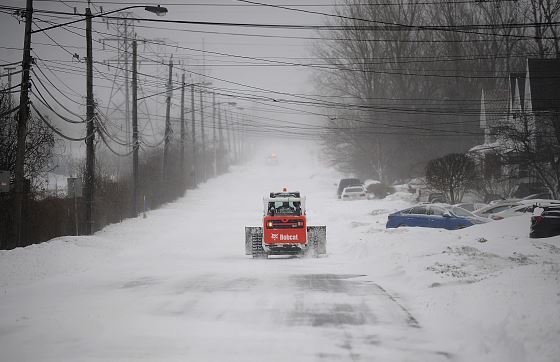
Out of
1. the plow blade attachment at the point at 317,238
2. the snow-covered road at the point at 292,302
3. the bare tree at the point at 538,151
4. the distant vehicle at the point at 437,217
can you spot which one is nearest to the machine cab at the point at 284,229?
the plow blade attachment at the point at 317,238

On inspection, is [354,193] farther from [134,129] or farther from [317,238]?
[317,238]

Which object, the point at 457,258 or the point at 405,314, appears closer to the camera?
the point at 405,314

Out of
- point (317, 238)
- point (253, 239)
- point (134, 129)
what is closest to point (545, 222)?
point (317, 238)

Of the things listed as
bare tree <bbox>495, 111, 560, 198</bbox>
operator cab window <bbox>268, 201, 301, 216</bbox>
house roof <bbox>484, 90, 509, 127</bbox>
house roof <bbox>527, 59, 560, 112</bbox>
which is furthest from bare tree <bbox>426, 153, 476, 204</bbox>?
house roof <bbox>484, 90, 509, 127</bbox>

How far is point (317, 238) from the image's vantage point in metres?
24.1

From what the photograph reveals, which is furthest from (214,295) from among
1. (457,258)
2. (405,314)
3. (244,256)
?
(244,256)

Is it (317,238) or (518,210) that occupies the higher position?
(518,210)

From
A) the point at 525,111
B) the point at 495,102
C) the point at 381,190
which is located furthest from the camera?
the point at 495,102

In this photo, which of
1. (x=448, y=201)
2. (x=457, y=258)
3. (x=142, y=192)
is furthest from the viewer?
(x=142, y=192)

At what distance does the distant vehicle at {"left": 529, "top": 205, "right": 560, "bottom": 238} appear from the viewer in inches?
947

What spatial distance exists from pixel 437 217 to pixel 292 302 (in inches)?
662

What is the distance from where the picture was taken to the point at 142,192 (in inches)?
1854

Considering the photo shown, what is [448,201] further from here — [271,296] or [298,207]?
[271,296]

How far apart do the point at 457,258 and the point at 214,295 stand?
7051 millimetres
